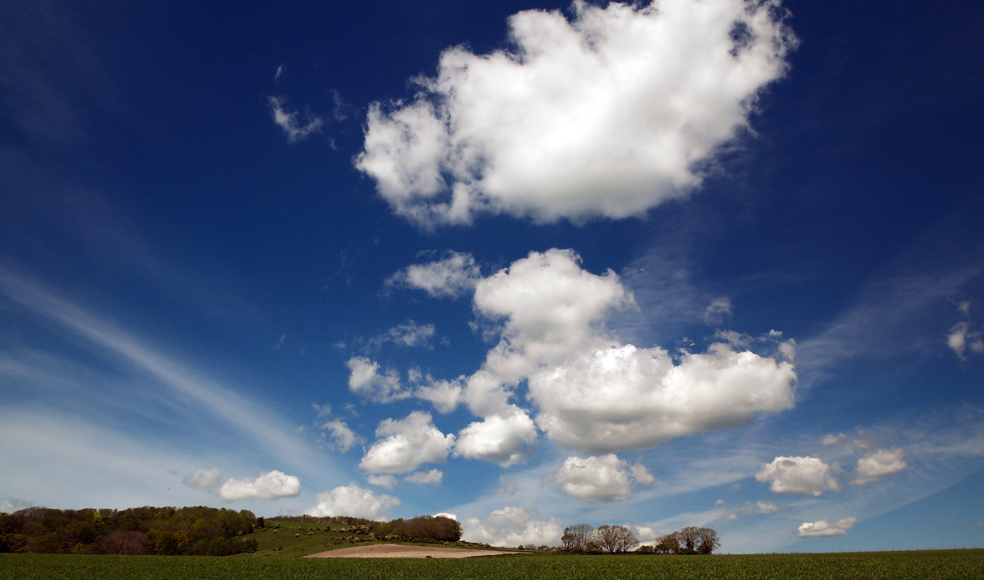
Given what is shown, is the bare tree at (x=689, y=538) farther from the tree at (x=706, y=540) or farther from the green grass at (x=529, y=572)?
the green grass at (x=529, y=572)

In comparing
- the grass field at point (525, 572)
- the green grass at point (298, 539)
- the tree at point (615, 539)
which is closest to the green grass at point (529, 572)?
the grass field at point (525, 572)

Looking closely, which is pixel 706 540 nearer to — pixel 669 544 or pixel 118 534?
pixel 669 544

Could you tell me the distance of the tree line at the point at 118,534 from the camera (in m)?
110

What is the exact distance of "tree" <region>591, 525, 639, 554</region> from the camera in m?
153

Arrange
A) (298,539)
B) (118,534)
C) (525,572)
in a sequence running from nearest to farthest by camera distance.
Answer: (525,572) → (118,534) → (298,539)

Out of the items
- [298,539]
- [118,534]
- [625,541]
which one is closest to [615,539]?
[625,541]

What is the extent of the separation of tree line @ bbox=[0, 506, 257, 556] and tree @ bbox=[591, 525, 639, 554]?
10633cm

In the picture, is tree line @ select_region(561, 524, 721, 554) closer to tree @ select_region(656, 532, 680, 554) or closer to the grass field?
tree @ select_region(656, 532, 680, 554)

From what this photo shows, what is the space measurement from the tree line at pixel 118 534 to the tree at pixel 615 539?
106 meters

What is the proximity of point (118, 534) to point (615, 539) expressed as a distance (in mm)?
144108

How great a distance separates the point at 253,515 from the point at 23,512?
68.4 meters

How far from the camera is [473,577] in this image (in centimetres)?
4428

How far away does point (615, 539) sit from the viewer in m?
155

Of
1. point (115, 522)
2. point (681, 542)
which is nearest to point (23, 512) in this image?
point (115, 522)
